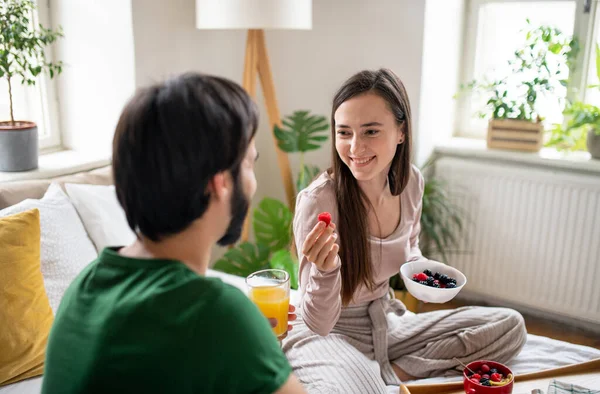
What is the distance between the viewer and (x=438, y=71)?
2992 millimetres

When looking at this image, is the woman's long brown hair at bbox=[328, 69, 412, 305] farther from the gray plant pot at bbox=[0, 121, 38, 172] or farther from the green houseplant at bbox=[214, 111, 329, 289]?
the gray plant pot at bbox=[0, 121, 38, 172]

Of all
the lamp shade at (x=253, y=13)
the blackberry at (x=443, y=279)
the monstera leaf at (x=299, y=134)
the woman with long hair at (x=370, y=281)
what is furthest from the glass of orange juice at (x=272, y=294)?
the monstera leaf at (x=299, y=134)

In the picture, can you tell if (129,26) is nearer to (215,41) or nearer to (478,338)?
(215,41)

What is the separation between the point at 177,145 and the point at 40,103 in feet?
6.78

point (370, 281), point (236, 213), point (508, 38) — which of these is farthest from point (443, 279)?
point (508, 38)

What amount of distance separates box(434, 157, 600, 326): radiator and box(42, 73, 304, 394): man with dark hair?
2.21m

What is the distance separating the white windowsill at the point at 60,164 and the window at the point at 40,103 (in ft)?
0.30

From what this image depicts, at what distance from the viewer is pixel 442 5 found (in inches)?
114

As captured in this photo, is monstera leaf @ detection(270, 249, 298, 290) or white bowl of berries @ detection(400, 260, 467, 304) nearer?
white bowl of berries @ detection(400, 260, 467, 304)

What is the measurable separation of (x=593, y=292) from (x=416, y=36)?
56.9 inches

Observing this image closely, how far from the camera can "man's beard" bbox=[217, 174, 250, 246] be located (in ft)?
2.96

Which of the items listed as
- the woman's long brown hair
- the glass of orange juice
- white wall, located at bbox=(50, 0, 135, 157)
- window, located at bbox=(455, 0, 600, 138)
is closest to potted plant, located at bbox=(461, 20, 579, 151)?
window, located at bbox=(455, 0, 600, 138)

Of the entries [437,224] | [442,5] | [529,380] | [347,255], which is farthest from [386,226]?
[442,5]

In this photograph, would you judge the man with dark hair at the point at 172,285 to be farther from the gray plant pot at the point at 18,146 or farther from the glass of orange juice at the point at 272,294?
the gray plant pot at the point at 18,146
